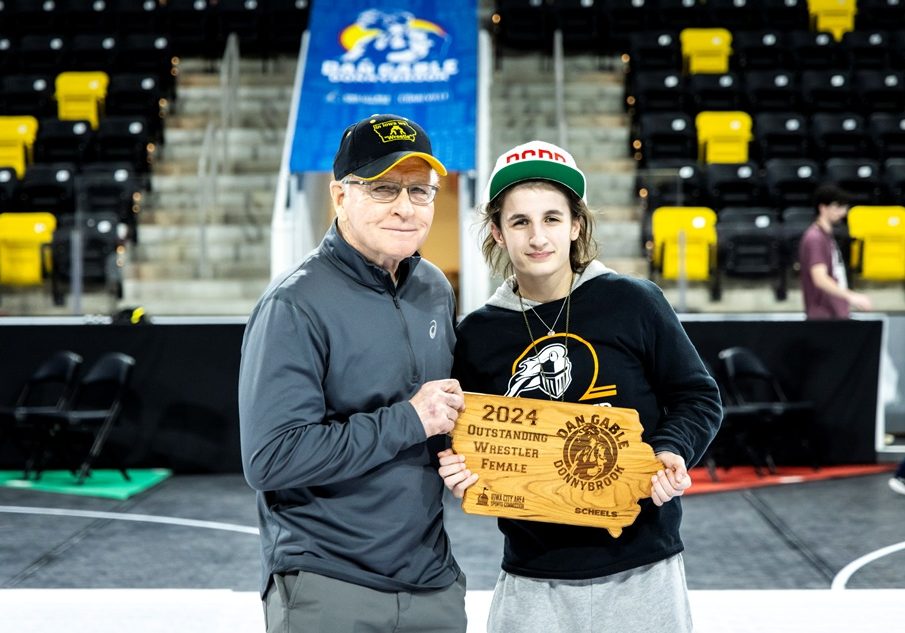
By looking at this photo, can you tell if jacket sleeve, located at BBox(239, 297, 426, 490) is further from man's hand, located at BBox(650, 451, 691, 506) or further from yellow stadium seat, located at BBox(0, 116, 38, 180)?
yellow stadium seat, located at BBox(0, 116, 38, 180)

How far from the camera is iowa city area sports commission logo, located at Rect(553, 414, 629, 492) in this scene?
2.13 meters

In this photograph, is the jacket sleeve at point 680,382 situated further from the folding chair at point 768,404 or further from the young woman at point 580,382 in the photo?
the folding chair at point 768,404

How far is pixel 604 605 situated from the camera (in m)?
2.16

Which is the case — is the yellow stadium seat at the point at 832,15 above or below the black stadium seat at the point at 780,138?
above

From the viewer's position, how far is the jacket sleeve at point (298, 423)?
1.96m

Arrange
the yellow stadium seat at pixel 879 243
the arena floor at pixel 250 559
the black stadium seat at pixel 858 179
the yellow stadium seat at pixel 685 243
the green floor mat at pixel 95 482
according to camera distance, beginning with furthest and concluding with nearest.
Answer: the black stadium seat at pixel 858 179, the yellow stadium seat at pixel 879 243, the yellow stadium seat at pixel 685 243, the green floor mat at pixel 95 482, the arena floor at pixel 250 559

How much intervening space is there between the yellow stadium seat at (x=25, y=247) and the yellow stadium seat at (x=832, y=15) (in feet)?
34.0

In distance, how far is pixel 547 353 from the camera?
7.29ft

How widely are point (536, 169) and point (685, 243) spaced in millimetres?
7467

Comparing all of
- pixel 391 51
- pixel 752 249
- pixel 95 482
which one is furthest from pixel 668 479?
pixel 391 51

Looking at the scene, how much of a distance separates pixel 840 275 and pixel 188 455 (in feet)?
17.0

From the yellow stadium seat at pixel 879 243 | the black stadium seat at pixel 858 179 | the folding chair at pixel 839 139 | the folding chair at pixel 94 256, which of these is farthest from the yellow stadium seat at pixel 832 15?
the folding chair at pixel 94 256

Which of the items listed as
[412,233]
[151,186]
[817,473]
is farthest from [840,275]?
[412,233]

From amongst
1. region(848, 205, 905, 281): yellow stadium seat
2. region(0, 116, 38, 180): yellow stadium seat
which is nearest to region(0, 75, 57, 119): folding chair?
region(0, 116, 38, 180): yellow stadium seat
